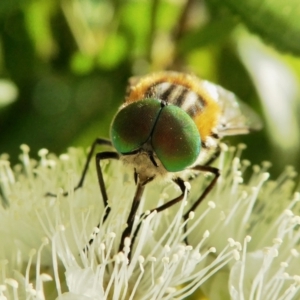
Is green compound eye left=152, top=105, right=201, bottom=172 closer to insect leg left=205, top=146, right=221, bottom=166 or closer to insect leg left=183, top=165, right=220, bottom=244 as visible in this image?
insect leg left=183, top=165, right=220, bottom=244

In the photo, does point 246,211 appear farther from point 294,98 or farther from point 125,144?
point 294,98

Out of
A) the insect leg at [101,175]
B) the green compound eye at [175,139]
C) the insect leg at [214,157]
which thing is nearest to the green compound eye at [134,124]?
the green compound eye at [175,139]

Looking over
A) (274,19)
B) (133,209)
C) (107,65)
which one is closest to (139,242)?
(133,209)

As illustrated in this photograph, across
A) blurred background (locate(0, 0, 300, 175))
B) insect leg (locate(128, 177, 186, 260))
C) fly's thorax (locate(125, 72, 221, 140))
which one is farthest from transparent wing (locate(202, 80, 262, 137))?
blurred background (locate(0, 0, 300, 175))

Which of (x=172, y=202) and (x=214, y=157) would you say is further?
(x=214, y=157)

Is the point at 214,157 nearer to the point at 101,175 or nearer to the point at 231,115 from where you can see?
the point at 231,115

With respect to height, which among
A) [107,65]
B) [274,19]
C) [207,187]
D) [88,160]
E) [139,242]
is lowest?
[139,242]
